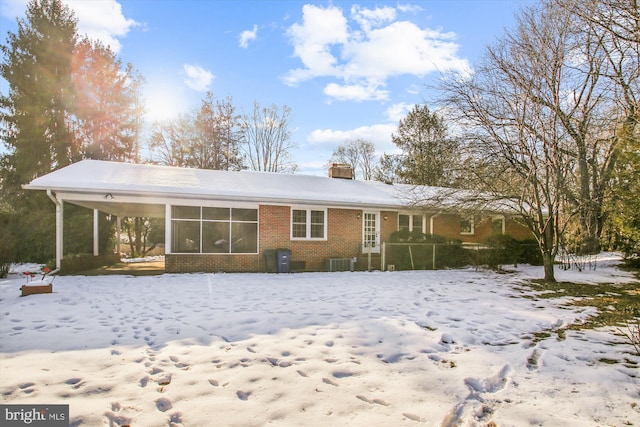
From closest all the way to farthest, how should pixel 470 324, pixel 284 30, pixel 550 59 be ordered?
pixel 470 324
pixel 550 59
pixel 284 30

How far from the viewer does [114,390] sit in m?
3.31

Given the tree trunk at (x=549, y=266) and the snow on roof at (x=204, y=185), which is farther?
the snow on roof at (x=204, y=185)

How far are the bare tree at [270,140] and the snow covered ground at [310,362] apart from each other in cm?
2638

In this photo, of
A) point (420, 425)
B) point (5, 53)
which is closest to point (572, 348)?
point (420, 425)

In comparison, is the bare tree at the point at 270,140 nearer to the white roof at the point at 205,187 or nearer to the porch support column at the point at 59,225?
the white roof at the point at 205,187

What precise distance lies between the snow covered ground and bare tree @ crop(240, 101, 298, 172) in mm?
26376

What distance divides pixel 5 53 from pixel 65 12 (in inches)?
180

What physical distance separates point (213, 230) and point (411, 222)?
9.62 m

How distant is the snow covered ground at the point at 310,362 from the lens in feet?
9.82

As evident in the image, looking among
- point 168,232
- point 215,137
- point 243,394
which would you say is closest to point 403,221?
point 168,232

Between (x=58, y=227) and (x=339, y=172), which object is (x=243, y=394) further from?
(x=339, y=172)

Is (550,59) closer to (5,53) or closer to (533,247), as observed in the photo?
(533,247)

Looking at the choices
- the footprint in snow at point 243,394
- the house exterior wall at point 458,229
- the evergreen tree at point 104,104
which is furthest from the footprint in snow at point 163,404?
the evergreen tree at point 104,104

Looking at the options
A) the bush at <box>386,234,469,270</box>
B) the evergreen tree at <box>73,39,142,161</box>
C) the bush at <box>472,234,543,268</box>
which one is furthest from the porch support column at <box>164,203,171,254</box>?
the evergreen tree at <box>73,39,142,161</box>
